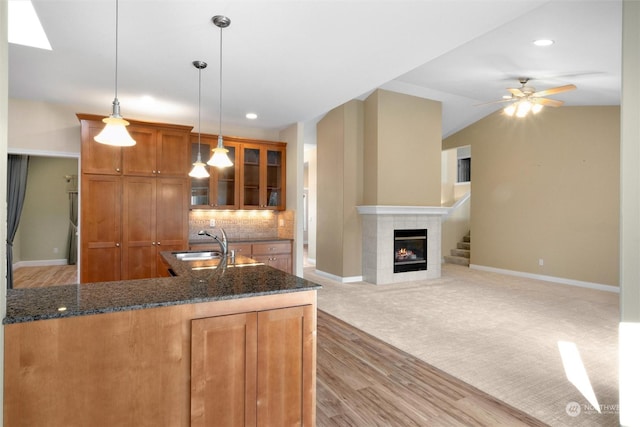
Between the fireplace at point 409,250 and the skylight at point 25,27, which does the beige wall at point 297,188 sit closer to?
the fireplace at point 409,250

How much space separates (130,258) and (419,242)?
15.7 ft

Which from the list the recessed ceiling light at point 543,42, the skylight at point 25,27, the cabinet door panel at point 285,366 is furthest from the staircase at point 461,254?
the skylight at point 25,27

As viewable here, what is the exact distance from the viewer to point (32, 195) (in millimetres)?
7664

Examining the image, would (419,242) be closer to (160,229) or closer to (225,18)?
(160,229)

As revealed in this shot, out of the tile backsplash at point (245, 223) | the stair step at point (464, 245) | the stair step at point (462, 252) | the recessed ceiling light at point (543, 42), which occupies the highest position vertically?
the recessed ceiling light at point (543, 42)

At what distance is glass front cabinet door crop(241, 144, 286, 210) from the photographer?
5367mm

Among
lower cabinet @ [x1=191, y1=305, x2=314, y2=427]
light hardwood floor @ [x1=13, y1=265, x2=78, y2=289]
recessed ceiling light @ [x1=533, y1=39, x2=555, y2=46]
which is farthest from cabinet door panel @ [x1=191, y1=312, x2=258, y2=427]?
light hardwood floor @ [x1=13, y1=265, x2=78, y2=289]

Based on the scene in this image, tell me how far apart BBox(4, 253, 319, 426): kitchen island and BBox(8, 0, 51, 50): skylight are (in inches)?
83.4

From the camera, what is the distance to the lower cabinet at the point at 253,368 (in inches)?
65.0

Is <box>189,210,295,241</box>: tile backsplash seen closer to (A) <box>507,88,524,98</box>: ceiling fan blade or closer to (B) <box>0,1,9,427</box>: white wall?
(A) <box>507,88,524,98</box>: ceiling fan blade

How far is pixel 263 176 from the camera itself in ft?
17.9

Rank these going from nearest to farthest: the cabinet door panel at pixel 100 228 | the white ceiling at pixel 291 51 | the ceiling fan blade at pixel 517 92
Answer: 1. the white ceiling at pixel 291 51
2. the cabinet door panel at pixel 100 228
3. the ceiling fan blade at pixel 517 92

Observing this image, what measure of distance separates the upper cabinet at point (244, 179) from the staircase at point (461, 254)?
502 centimetres

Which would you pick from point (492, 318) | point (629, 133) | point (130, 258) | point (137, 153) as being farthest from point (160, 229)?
point (629, 133)
